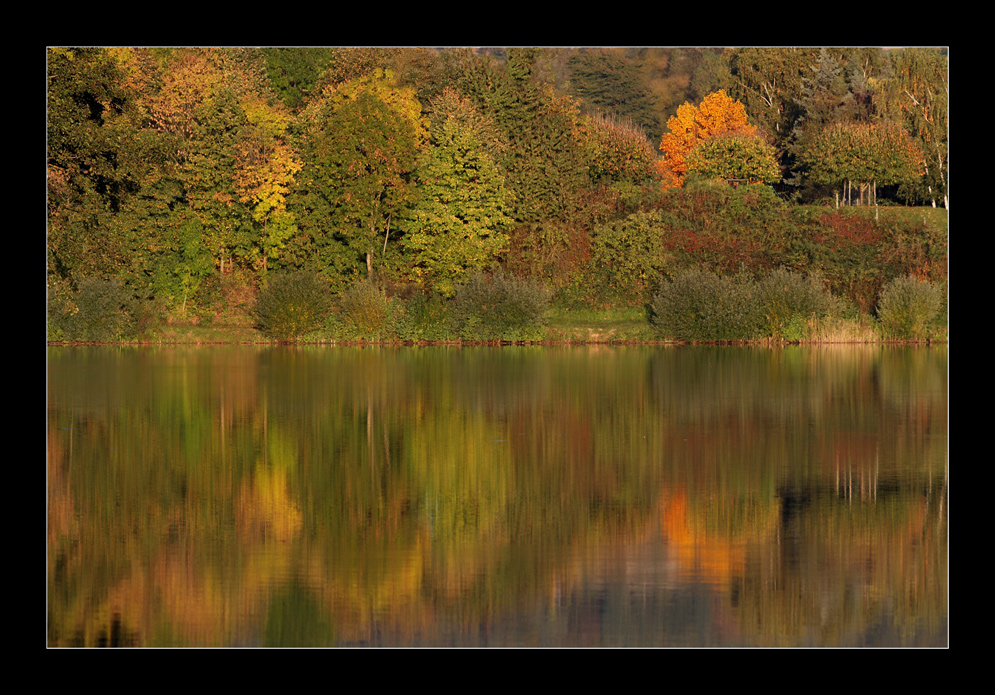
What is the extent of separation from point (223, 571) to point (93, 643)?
1.61m

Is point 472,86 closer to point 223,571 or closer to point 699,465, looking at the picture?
point 699,465

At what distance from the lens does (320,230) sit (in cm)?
4500

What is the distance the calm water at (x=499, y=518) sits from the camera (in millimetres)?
8625

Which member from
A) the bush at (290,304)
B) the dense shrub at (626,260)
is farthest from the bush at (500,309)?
the bush at (290,304)

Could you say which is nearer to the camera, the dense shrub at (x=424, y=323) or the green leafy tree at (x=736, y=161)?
the dense shrub at (x=424, y=323)

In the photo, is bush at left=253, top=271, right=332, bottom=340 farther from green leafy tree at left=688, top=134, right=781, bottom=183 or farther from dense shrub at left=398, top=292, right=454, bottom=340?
green leafy tree at left=688, top=134, right=781, bottom=183

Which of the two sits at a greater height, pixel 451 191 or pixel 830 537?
pixel 451 191

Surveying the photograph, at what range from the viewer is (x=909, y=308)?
133ft

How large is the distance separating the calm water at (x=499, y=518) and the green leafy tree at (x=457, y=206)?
21.4m

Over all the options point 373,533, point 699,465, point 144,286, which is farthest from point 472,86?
point 373,533

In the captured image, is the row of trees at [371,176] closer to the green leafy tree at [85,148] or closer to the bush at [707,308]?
the bush at [707,308]

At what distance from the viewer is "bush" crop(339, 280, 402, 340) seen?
41438 mm

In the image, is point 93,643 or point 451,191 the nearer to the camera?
point 93,643

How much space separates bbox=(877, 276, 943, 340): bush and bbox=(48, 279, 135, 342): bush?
24.3m
